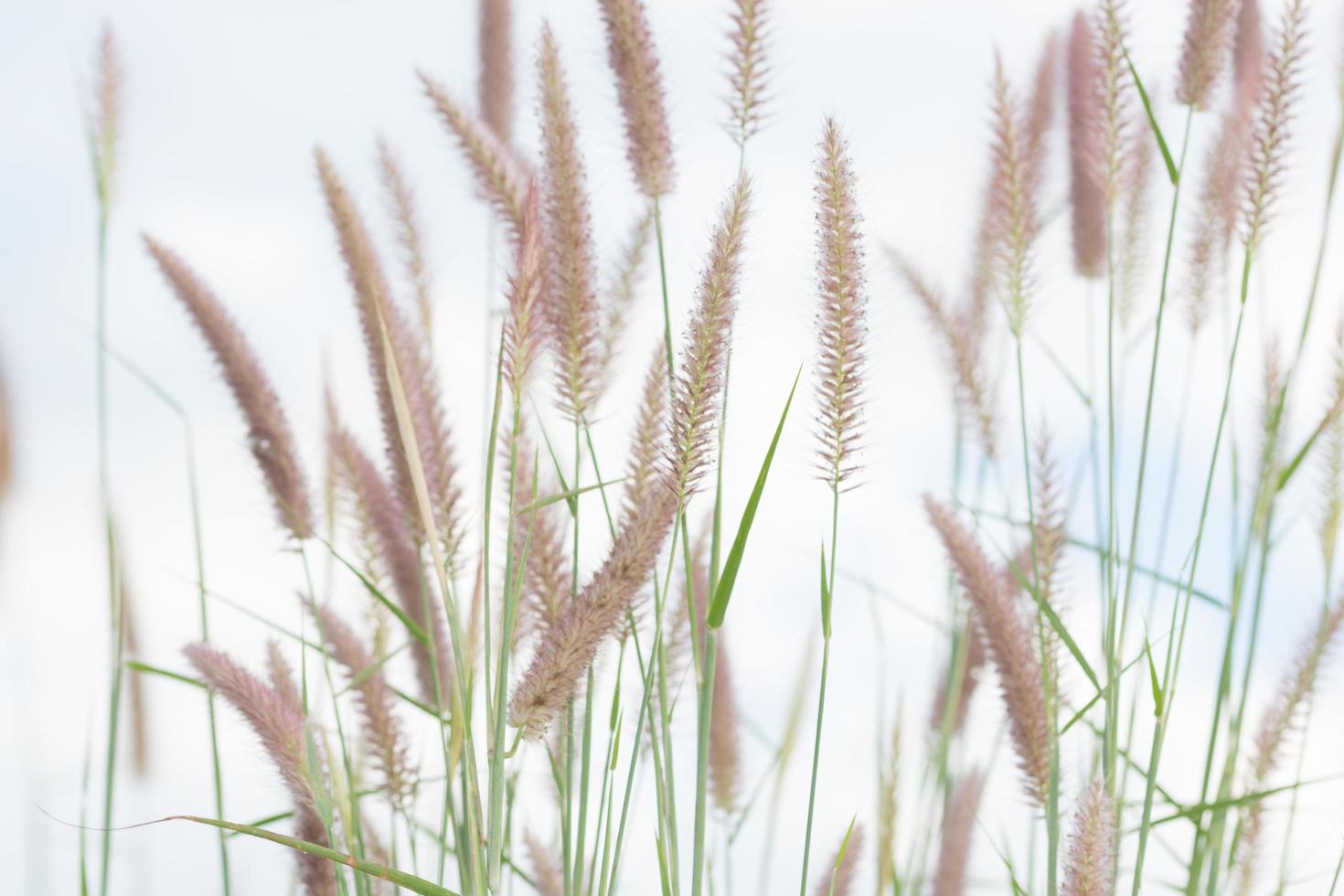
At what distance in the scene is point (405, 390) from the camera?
1.49 m

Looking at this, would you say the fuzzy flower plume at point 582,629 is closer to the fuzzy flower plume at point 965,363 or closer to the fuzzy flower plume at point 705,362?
the fuzzy flower plume at point 705,362

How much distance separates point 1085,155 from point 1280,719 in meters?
0.92

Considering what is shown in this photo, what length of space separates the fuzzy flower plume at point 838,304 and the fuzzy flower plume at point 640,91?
360 mm

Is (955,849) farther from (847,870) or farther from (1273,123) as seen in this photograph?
(1273,123)

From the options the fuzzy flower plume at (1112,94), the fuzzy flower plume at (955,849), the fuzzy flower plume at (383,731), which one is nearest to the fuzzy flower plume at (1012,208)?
the fuzzy flower plume at (1112,94)

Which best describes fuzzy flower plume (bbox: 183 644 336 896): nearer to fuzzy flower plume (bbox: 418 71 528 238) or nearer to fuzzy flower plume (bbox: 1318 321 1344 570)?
fuzzy flower plume (bbox: 418 71 528 238)

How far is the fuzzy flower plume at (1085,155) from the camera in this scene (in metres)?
2.22

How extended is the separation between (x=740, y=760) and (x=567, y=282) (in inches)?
39.5

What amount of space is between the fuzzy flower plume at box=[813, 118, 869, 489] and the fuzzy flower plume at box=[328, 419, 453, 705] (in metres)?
0.60

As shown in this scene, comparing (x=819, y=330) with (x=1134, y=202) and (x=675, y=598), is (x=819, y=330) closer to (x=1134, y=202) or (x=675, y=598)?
(x=675, y=598)

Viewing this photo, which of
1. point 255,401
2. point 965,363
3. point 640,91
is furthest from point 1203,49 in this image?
point 255,401

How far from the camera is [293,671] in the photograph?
171 cm

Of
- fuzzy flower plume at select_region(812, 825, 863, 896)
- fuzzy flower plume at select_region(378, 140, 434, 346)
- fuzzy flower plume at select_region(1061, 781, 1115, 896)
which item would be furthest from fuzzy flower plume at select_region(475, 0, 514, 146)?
fuzzy flower plume at select_region(1061, 781, 1115, 896)

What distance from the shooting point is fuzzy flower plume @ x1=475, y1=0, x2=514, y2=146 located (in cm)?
212
